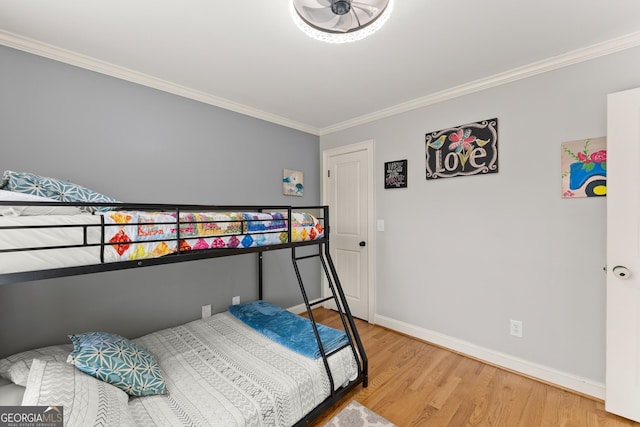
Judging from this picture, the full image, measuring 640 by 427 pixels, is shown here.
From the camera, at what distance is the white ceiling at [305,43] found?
144 cm

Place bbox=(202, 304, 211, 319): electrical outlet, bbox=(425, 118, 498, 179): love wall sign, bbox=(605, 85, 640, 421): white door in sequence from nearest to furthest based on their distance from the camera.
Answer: bbox=(605, 85, 640, 421): white door
bbox=(425, 118, 498, 179): love wall sign
bbox=(202, 304, 211, 319): electrical outlet

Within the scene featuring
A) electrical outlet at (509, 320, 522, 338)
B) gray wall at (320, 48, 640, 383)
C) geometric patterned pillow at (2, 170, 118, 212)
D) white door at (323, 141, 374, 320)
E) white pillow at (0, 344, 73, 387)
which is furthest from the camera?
white door at (323, 141, 374, 320)

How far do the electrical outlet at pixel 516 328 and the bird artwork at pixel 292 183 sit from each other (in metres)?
2.38

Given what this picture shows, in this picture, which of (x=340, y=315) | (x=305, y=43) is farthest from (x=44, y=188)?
(x=340, y=315)

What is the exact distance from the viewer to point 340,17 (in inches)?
48.9

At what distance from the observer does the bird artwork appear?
10.2 ft

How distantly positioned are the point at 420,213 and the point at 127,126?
2617 millimetres

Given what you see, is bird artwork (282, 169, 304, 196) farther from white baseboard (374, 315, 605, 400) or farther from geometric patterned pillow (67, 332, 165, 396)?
geometric patterned pillow (67, 332, 165, 396)

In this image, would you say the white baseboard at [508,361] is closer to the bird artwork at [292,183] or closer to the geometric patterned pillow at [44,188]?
the bird artwork at [292,183]

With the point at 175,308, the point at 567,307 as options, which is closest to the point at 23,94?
the point at 175,308

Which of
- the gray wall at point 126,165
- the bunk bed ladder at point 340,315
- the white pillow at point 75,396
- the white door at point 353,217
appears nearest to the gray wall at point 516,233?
the white door at point 353,217

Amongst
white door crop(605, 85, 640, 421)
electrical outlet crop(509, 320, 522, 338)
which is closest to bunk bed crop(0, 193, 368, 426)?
electrical outlet crop(509, 320, 522, 338)

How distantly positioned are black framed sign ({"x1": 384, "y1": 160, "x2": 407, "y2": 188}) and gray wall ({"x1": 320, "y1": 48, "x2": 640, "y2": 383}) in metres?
0.06

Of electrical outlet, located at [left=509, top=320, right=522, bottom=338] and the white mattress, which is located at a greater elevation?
the white mattress
